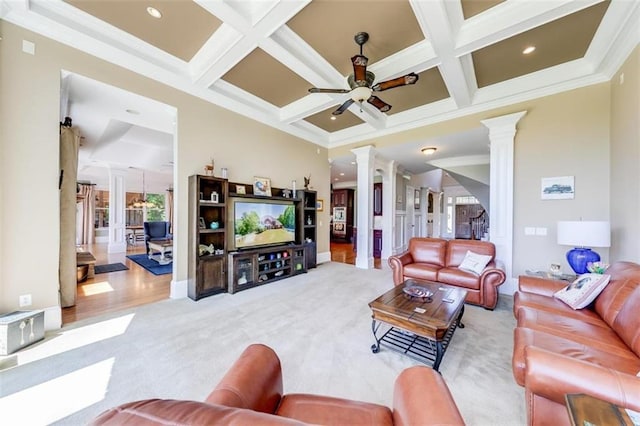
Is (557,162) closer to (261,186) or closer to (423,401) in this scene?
(423,401)

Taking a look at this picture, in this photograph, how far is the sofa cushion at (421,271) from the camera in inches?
141

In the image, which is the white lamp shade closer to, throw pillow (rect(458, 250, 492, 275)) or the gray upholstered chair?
throw pillow (rect(458, 250, 492, 275))

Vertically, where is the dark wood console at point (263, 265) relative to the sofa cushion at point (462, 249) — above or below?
below

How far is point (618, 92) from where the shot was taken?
2.97 meters

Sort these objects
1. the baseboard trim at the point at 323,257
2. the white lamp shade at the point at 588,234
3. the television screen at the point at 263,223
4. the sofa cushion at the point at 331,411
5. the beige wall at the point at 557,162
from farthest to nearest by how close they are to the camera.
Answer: the baseboard trim at the point at 323,257, the television screen at the point at 263,223, the beige wall at the point at 557,162, the white lamp shade at the point at 588,234, the sofa cushion at the point at 331,411

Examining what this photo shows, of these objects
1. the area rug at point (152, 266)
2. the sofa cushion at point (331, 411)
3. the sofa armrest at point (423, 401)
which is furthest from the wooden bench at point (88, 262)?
the sofa armrest at point (423, 401)

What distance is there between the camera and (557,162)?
3.54 meters

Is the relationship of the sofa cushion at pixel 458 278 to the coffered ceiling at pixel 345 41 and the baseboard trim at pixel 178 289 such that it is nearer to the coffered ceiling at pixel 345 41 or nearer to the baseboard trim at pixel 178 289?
the coffered ceiling at pixel 345 41

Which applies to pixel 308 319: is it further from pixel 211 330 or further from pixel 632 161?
pixel 632 161

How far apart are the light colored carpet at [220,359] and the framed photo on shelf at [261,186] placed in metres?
2.14

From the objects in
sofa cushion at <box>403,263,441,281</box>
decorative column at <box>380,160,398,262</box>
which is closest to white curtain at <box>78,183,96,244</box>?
Result: decorative column at <box>380,160,398,262</box>

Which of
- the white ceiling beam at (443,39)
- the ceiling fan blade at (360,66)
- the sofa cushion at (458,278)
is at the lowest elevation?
the sofa cushion at (458,278)

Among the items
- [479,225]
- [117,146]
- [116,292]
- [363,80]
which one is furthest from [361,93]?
[479,225]

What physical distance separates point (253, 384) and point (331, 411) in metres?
0.36
